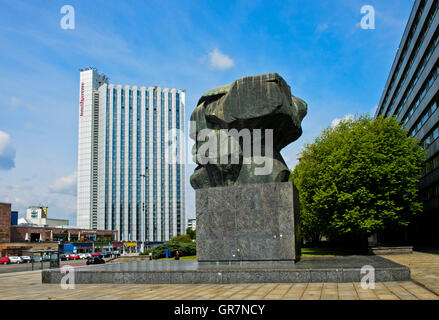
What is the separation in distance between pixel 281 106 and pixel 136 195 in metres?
89.7

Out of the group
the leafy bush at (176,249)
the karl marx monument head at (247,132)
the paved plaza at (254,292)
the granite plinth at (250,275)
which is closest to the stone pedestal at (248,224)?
the granite plinth at (250,275)

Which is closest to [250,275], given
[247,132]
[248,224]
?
[248,224]

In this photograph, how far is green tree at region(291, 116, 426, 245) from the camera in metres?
27.0

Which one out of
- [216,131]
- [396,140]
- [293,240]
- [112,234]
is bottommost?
[112,234]

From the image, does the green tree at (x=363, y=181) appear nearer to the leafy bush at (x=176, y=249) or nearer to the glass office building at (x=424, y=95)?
the glass office building at (x=424, y=95)

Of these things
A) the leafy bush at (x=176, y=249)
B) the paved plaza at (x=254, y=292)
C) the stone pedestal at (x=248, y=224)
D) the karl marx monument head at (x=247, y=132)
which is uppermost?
the karl marx monument head at (x=247, y=132)

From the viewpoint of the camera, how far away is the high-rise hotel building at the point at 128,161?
99.0 metres

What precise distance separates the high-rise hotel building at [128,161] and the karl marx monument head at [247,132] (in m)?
85.0

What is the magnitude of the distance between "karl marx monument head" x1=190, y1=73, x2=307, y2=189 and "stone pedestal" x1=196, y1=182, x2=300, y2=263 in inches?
40.0

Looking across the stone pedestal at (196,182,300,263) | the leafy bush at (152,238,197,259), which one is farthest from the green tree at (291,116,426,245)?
the stone pedestal at (196,182,300,263)

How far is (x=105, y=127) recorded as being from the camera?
9988cm

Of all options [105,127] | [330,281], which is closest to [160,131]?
[105,127]

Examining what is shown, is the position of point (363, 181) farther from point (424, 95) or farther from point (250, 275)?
point (250, 275)
